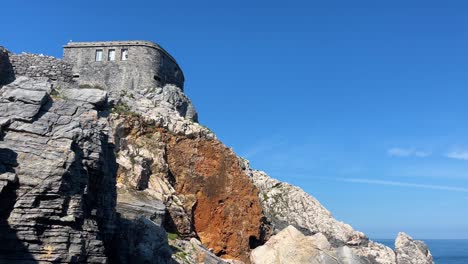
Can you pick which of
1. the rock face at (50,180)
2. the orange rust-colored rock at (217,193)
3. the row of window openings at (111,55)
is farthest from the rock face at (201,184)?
the row of window openings at (111,55)

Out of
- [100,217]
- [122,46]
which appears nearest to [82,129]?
[100,217]

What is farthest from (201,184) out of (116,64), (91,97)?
(116,64)

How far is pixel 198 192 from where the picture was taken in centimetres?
3684

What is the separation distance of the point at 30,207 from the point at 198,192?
20.9 m

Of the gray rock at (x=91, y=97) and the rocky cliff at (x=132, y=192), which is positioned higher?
the gray rock at (x=91, y=97)

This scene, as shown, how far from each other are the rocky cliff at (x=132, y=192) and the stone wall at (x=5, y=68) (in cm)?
16

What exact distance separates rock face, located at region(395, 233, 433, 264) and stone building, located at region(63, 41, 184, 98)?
34219 mm

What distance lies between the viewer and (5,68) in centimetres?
3625

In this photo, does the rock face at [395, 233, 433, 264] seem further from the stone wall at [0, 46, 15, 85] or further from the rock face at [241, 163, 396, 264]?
the stone wall at [0, 46, 15, 85]

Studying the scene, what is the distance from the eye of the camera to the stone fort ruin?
4772 centimetres

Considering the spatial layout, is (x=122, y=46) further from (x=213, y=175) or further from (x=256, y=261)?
(x=256, y=261)

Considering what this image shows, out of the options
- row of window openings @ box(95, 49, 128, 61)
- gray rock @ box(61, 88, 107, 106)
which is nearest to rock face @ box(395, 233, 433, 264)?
row of window openings @ box(95, 49, 128, 61)

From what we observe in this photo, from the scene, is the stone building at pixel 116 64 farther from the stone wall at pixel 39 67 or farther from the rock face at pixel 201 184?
the rock face at pixel 201 184

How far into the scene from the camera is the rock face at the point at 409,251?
2165 inches
